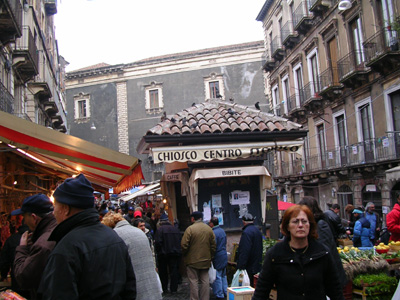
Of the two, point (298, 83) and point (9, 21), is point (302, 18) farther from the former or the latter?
point (9, 21)

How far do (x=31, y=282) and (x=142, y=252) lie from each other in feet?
5.47

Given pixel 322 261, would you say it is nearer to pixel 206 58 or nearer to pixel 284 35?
pixel 284 35

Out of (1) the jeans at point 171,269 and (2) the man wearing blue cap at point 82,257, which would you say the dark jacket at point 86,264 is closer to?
(2) the man wearing blue cap at point 82,257

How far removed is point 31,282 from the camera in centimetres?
348

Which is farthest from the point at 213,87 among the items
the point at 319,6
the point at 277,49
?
the point at 319,6

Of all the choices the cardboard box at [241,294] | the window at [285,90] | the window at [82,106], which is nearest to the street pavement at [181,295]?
the cardboard box at [241,294]

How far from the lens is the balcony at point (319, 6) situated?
22.4 meters

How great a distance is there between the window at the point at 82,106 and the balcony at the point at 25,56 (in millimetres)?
24781

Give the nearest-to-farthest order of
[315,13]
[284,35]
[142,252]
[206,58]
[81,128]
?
[142,252] < [315,13] < [284,35] < [206,58] < [81,128]

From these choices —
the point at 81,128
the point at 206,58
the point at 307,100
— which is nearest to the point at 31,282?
the point at 307,100

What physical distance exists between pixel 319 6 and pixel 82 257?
23.2m

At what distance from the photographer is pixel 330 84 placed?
73.4ft

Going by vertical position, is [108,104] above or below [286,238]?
above

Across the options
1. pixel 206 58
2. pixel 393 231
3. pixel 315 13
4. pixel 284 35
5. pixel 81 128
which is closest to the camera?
pixel 393 231
